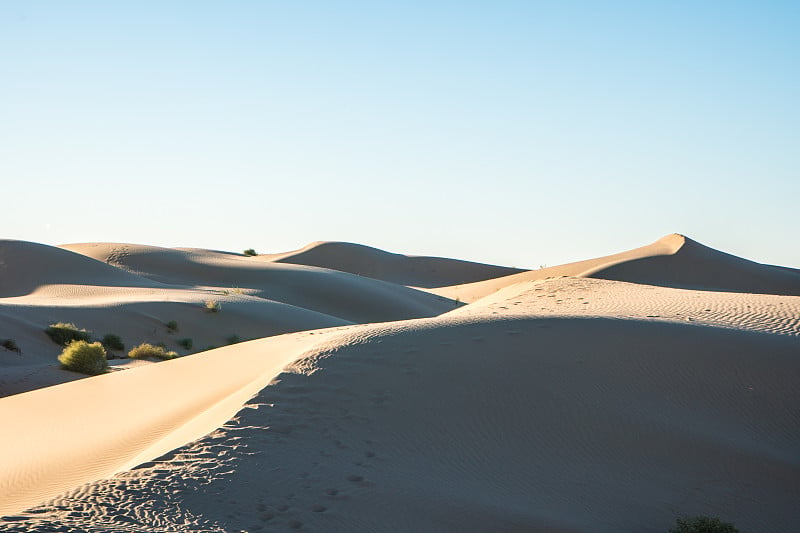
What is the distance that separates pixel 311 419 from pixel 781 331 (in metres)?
8.34

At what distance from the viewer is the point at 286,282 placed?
49031 millimetres

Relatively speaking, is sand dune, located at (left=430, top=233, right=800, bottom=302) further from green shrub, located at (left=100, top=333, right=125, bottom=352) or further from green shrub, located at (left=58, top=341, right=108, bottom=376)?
green shrub, located at (left=58, top=341, right=108, bottom=376)

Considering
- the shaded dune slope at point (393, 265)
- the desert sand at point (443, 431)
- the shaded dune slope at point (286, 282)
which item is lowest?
the desert sand at point (443, 431)

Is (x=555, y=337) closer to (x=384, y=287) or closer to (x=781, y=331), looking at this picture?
(x=781, y=331)

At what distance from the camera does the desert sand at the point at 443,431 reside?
22.0ft

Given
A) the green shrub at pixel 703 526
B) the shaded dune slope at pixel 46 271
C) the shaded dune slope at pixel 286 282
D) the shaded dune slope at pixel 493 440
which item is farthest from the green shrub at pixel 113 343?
the green shrub at pixel 703 526

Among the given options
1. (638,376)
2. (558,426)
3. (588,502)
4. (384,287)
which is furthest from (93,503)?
(384,287)

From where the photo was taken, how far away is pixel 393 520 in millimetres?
6547

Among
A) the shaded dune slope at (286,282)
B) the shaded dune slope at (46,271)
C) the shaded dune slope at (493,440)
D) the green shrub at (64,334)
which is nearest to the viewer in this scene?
the shaded dune slope at (493,440)

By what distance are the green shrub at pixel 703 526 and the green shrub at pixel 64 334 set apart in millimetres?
19698

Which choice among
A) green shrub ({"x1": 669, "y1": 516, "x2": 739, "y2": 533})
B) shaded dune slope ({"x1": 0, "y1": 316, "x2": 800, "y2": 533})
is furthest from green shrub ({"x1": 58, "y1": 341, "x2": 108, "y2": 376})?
green shrub ({"x1": 669, "y1": 516, "x2": 739, "y2": 533})

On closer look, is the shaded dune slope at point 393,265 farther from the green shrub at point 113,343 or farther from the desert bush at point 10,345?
the desert bush at point 10,345

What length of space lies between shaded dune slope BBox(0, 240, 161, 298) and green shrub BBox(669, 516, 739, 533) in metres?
36.9

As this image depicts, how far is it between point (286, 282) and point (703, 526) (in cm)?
4278
